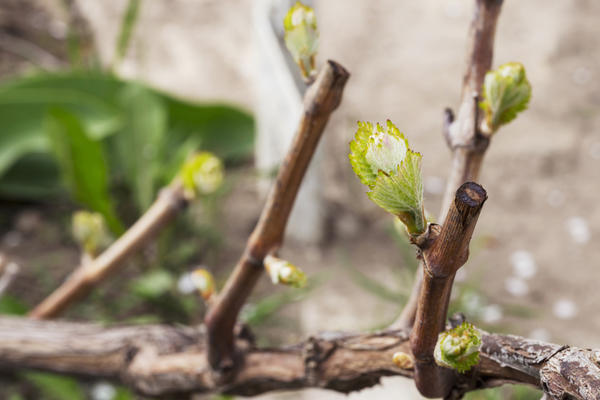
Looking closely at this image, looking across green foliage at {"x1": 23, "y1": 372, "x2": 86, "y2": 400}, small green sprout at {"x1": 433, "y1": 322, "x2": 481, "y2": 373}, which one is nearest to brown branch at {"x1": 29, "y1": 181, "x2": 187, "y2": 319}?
green foliage at {"x1": 23, "y1": 372, "x2": 86, "y2": 400}

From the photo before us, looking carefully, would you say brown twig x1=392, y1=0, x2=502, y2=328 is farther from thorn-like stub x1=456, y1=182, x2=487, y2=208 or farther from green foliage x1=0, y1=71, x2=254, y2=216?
green foliage x1=0, y1=71, x2=254, y2=216

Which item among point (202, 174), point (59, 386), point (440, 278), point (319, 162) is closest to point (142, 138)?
point (319, 162)

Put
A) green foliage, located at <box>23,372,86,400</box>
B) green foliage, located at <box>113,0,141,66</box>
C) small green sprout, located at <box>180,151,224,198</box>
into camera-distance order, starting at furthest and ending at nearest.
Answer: green foliage, located at <box>113,0,141,66</box> → green foliage, located at <box>23,372,86,400</box> → small green sprout, located at <box>180,151,224,198</box>

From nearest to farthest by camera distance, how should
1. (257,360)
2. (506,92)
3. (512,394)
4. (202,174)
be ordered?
(506,92) → (257,360) → (202,174) → (512,394)

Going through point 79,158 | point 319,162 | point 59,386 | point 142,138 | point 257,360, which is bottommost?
point 59,386

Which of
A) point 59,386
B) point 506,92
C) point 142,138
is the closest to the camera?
point 506,92

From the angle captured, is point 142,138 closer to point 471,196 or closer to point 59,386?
point 59,386

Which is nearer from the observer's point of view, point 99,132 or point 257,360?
point 257,360
